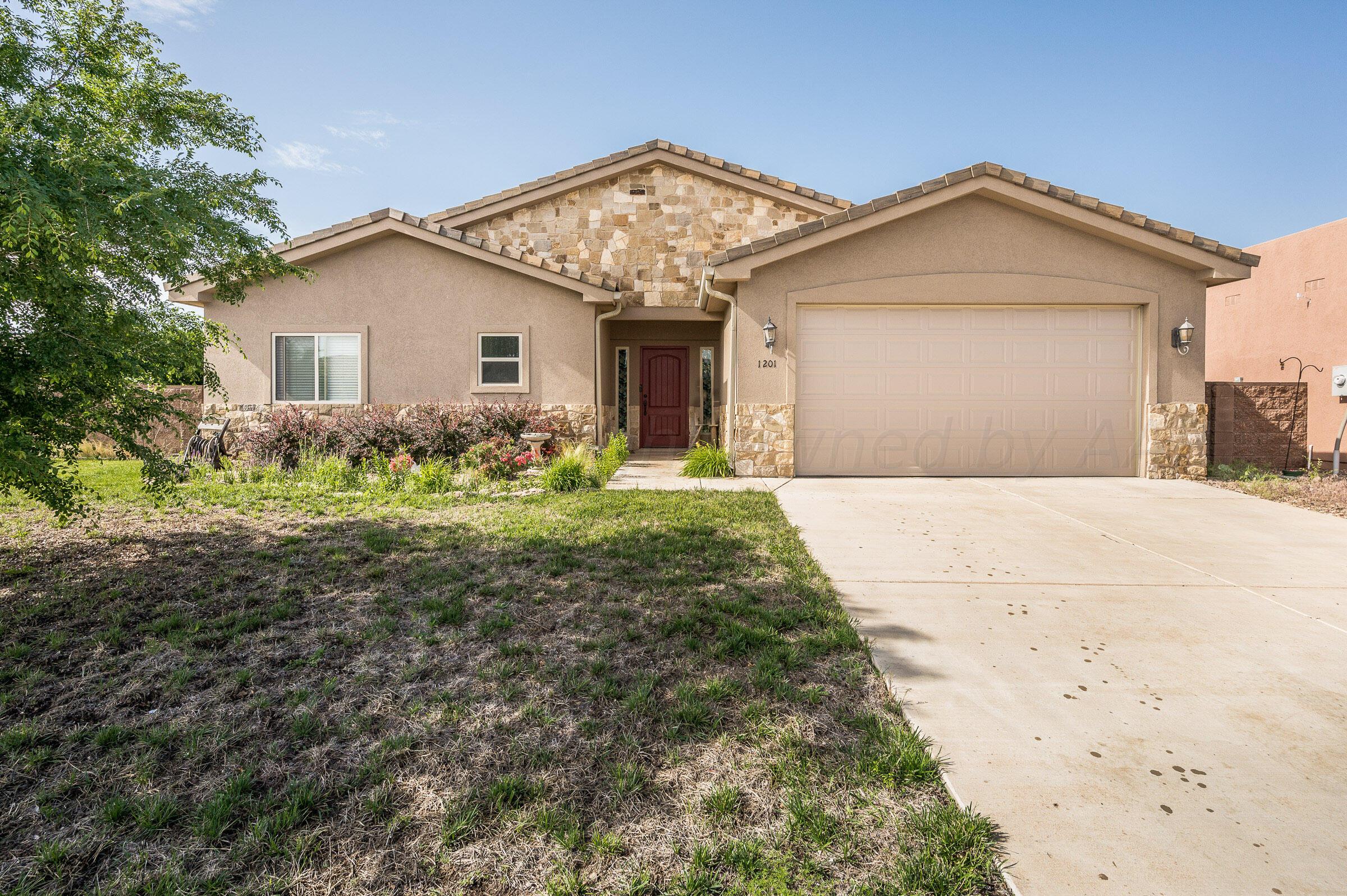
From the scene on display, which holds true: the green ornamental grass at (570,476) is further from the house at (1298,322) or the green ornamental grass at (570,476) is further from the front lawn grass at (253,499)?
the house at (1298,322)

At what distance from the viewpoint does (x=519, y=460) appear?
9.04 metres

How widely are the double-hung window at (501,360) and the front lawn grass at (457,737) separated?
704 centimetres

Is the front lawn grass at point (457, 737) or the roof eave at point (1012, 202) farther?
the roof eave at point (1012, 202)

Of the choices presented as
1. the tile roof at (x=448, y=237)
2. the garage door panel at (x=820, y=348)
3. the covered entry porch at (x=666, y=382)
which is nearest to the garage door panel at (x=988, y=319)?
the garage door panel at (x=820, y=348)

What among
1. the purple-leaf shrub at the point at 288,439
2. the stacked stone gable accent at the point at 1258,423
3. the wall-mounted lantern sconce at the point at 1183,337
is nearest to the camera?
the wall-mounted lantern sconce at the point at 1183,337

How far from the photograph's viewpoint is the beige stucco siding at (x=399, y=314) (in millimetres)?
11305

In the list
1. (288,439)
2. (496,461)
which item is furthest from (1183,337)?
(288,439)

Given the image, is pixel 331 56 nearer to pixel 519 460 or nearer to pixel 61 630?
pixel 519 460

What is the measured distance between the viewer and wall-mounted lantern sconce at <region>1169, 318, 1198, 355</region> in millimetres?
9500

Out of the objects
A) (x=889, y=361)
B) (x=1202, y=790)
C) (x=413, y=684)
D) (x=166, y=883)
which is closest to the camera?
(x=166, y=883)

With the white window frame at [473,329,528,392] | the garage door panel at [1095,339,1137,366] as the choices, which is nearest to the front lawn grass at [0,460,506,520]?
the white window frame at [473,329,528,392]

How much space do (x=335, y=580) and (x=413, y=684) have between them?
1898 millimetres

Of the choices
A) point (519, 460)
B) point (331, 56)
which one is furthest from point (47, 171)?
point (331, 56)

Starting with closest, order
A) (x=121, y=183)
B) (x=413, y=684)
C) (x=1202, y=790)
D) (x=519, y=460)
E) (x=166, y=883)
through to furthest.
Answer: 1. (x=166, y=883)
2. (x=1202, y=790)
3. (x=413, y=684)
4. (x=121, y=183)
5. (x=519, y=460)
